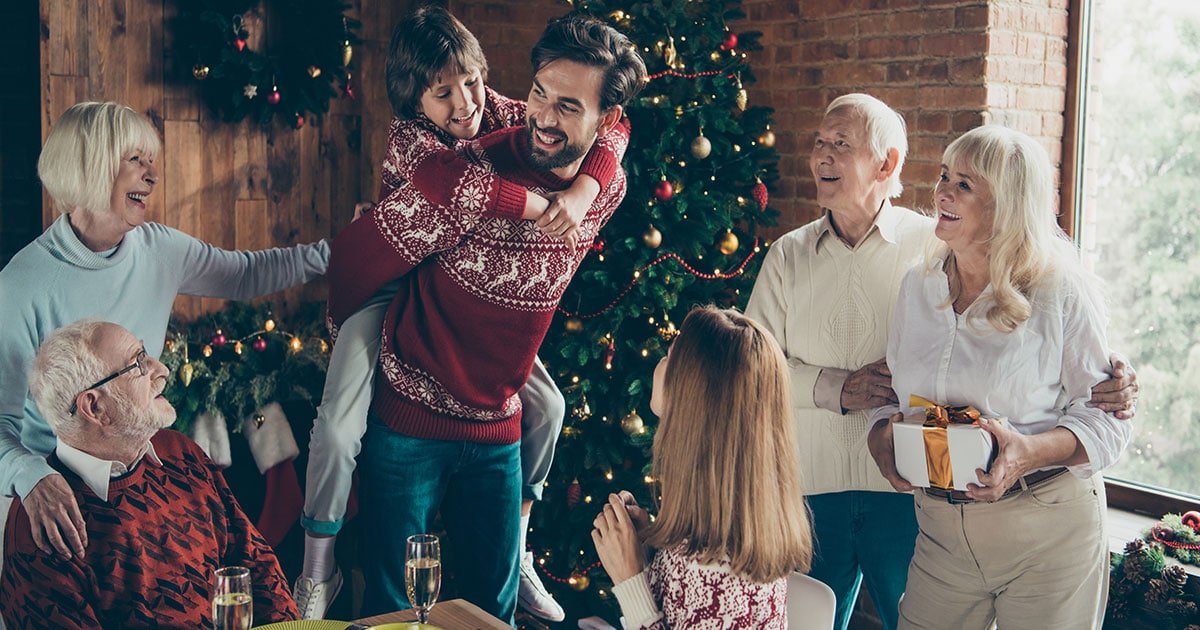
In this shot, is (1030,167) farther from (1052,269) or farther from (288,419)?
(288,419)

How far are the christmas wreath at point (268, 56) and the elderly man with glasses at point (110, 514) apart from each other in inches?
66.8

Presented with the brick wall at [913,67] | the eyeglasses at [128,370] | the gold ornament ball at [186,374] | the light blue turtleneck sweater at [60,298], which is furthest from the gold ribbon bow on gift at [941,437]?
the gold ornament ball at [186,374]

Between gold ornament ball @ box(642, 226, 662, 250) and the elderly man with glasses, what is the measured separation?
1749 millimetres

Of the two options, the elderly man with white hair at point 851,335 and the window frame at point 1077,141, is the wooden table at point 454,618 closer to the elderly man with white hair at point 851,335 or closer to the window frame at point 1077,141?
the elderly man with white hair at point 851,335

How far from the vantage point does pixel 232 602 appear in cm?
192

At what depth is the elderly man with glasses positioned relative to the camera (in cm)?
228

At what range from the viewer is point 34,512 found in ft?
7.42

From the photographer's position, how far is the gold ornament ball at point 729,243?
392 centimetres

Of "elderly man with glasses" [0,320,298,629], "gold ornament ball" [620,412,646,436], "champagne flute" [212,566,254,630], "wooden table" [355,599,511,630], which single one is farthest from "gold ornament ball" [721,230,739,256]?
"champagne flute" [212,566,254,630]

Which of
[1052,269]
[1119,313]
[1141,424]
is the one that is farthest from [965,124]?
[1052,269]

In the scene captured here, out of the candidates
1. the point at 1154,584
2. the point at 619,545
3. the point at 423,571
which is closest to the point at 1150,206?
the point at 1154,584

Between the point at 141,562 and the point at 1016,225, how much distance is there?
1950 mm

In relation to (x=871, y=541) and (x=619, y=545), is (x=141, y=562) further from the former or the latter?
(x=871, y=541)

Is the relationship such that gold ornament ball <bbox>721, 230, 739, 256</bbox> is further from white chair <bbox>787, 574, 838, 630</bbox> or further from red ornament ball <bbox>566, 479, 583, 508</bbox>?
white chair <bbox>787, 574, 838, 630</bbox>
